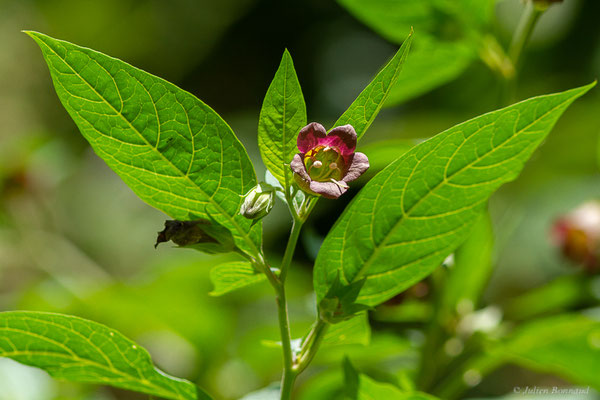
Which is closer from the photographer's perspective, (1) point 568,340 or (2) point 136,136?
(2) point 136,136

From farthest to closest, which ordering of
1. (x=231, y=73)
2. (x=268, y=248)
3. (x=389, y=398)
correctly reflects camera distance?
(x=231, y=73) → (x=268, y=248) → (x=389, y=398)

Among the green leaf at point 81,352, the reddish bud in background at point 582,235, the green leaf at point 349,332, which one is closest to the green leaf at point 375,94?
the green leaf at point 349,332

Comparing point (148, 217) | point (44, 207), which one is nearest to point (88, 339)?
point (44, 207)

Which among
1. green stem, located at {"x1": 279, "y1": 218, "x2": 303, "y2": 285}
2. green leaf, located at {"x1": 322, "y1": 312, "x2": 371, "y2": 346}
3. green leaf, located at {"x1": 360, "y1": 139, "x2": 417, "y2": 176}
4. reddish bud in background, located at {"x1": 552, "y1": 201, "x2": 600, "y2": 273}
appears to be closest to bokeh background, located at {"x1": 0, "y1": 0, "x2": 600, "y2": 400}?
reddish bud in background, located at {"x1": 552, "y1": 201, "x2": 600, "y2": 273}

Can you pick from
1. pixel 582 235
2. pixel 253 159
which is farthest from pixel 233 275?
pixel 253 159

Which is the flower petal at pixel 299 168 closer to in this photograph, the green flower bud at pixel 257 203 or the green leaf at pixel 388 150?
the green flower bud at pixel 257 203

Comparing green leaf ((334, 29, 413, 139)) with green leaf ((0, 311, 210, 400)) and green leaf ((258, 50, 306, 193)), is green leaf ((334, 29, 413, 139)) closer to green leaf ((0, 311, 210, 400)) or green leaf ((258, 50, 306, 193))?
green leaf ((258, 50, 306, 193))

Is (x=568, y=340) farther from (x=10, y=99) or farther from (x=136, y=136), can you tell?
(x=10, y=99)
